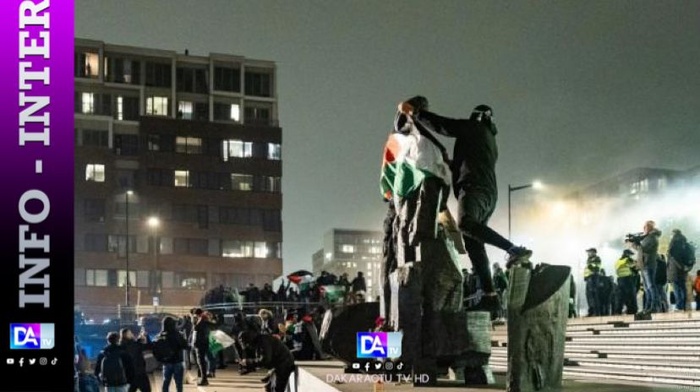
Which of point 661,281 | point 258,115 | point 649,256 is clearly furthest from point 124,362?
point 258,115

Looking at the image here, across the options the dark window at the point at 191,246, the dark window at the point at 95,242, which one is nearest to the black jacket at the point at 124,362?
the dark window at the point at 95,242

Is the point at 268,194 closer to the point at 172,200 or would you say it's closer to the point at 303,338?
the point at 172,200

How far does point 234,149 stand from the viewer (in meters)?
83.9

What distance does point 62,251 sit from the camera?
14664 millimetres

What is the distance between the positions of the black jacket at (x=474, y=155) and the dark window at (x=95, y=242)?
72.3 metres

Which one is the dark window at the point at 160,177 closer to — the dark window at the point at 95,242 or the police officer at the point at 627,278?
the dark window at the point at 95,242

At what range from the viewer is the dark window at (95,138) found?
80.4 m

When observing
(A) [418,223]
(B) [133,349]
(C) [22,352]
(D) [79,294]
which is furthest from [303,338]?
(D) [79,294]

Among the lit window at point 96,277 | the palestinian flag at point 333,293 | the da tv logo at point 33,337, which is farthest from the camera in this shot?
the lit window at point 96,277

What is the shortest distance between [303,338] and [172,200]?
62431 mm

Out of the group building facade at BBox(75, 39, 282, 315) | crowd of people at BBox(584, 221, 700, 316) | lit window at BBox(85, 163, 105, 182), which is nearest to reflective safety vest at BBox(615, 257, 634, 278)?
crowd of people at BBox(584, 221, 700, 316)

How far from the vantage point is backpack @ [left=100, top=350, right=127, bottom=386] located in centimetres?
1378

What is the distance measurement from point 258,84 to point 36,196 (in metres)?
74.4

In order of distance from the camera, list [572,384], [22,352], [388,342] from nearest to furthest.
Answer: [572,384], [388,342], [22,352]
